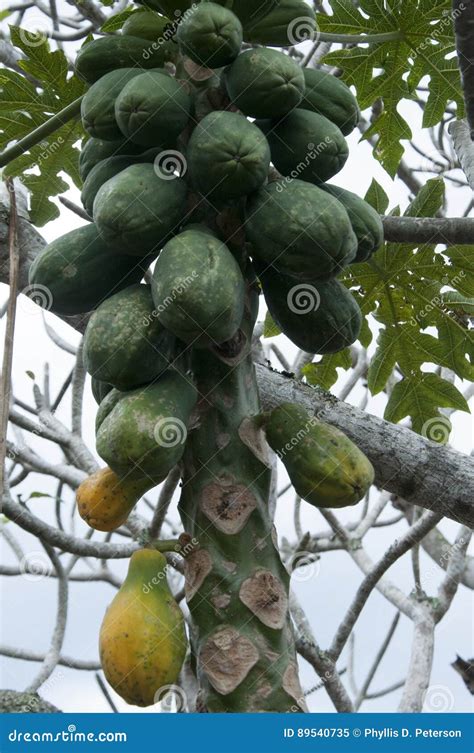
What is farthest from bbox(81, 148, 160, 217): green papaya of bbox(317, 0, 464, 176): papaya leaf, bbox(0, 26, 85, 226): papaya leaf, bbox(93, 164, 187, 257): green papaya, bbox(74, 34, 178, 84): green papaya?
bbox(317, 0, 464, 176): papaya leaf

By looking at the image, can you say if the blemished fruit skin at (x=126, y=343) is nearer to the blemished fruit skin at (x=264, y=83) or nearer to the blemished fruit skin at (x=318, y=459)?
the blemished fruit skin at (x=318, y=459)

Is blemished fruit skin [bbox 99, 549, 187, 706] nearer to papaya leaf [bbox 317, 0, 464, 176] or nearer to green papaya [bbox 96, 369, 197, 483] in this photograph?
green papaya [bbox 96, 369, 197, 483]

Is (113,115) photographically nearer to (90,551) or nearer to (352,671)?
(90,551)

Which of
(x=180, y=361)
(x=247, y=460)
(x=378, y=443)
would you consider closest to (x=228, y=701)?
(x=247, y=460)

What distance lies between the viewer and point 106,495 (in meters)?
1.84

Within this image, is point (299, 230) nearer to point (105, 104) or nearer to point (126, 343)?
point (126, 343)

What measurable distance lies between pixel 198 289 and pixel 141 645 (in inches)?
26.4

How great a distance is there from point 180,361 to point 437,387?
161 centimetres

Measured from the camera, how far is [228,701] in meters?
1.62

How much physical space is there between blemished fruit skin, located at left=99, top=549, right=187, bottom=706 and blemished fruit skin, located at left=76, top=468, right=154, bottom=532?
23cm

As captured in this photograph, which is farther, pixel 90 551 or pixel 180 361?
pixel 90 551

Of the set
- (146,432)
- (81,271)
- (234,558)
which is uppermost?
(81,271)

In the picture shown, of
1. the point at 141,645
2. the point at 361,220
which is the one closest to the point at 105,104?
the point at 361,220

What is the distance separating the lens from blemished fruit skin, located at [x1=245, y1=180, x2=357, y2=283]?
1.78m
